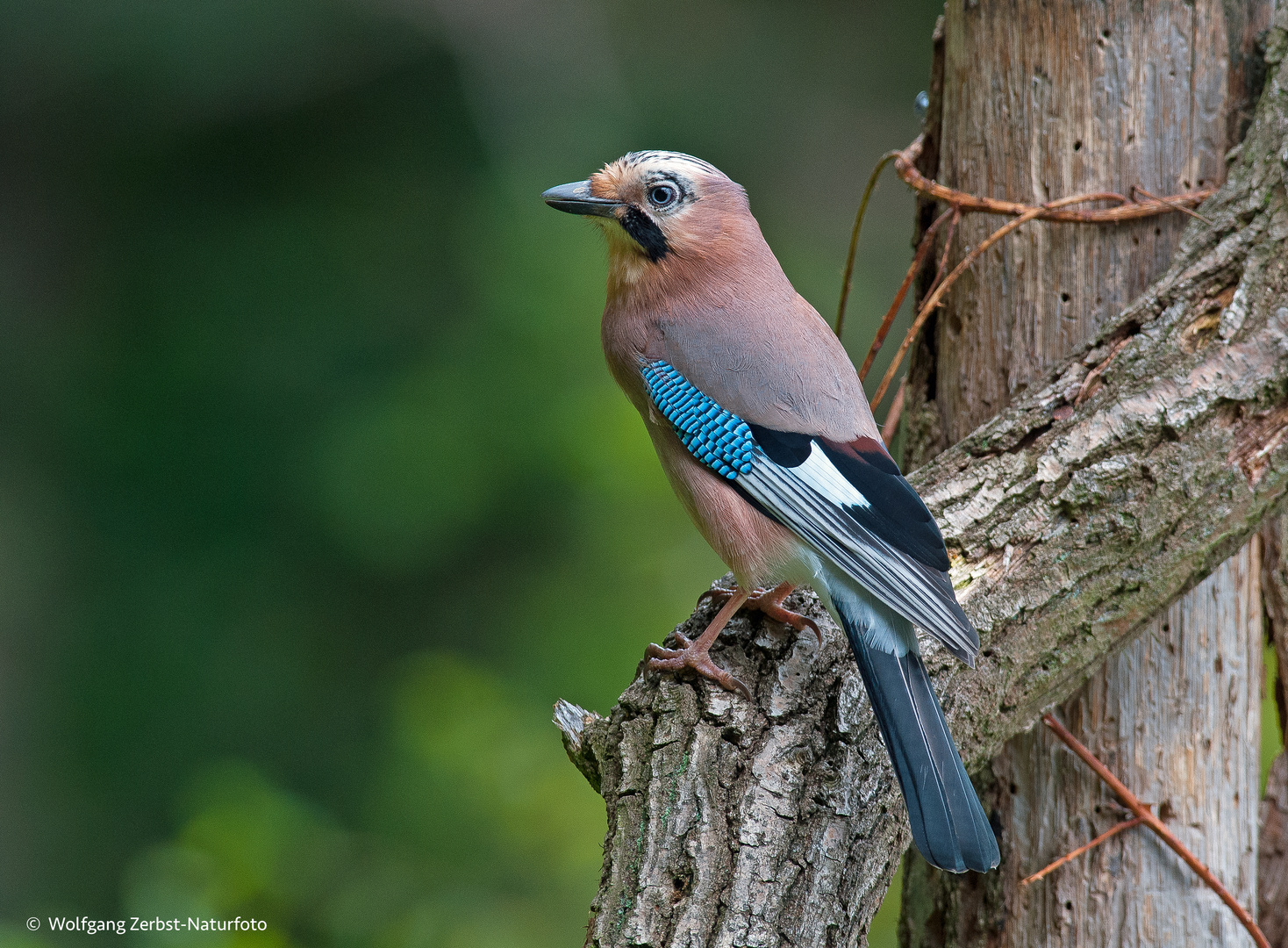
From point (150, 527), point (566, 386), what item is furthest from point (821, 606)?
point (150, 527)

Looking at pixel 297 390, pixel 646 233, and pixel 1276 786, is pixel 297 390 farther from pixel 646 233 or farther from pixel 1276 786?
pixel 1276 786

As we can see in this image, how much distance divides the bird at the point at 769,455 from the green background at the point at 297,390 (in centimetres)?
147

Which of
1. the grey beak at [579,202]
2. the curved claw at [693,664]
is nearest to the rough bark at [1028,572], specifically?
the curved claw at [693,664]

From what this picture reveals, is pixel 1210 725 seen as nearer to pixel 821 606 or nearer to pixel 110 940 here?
pixel 821 606

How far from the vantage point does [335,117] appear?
4746 mm

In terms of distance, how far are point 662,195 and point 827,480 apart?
2.56ft

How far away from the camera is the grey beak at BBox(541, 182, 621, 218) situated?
2484 mm

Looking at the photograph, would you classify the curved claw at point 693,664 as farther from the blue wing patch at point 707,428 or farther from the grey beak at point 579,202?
the grey beak at point 579,202

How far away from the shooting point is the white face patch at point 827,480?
2.09 meters

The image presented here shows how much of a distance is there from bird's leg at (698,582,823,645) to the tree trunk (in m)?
0.56

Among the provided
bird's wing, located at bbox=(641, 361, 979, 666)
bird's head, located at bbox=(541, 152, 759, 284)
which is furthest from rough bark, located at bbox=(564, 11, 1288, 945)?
bird's head, located at bbox=(541, 152, 759, 284)

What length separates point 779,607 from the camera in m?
2.28

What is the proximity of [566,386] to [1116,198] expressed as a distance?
2.15m

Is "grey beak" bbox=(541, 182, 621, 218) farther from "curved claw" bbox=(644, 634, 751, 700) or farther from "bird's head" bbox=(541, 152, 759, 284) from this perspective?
"curved claw" bbox=(644, 634, 751, 700)
